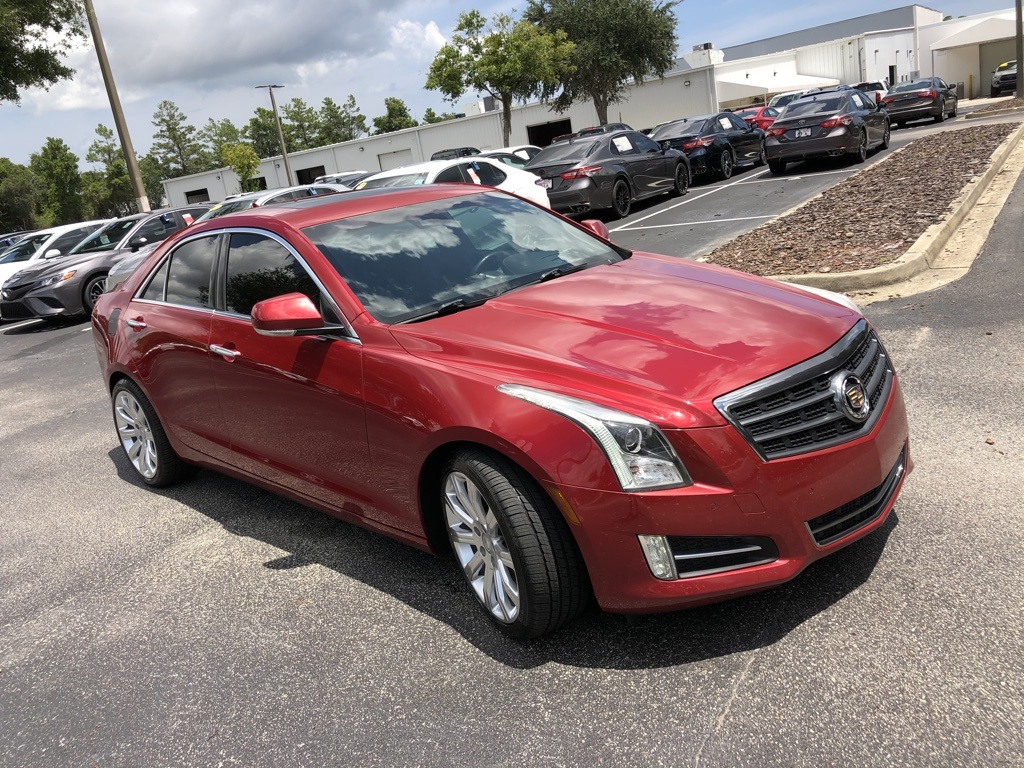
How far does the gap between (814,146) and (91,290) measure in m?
13.9

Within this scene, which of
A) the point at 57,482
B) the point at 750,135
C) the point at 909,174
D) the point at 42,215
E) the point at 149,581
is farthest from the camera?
the point at 42,215

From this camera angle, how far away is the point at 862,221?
10234 millimetres

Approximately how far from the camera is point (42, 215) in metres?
72.4

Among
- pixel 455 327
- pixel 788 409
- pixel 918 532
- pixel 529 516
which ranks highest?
pixel 455 327

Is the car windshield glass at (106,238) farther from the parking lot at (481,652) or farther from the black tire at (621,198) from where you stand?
the parking lot at (481,652)

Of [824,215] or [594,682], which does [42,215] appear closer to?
[824,215]

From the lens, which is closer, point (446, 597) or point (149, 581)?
point (446, 597)

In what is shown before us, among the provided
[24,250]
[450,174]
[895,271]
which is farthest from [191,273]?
[24,250]

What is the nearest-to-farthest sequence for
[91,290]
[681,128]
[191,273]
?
[191,273] → [91,290] → [681,128]

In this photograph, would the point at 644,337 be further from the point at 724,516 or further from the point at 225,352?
the point at 225,352

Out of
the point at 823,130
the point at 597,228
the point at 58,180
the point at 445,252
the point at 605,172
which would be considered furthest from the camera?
the point at 58,180

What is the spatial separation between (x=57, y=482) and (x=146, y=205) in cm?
1863

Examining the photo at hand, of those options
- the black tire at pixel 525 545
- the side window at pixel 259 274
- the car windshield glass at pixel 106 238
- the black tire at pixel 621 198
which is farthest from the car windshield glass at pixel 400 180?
the black tire at pixel 525 545

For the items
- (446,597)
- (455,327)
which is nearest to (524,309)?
(455,327)
